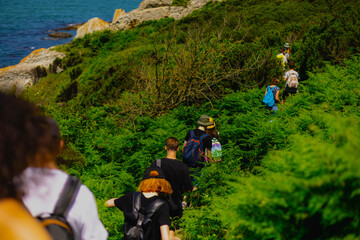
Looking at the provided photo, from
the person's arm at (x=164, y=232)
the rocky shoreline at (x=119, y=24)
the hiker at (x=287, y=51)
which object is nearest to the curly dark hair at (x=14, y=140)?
the person's arm at (x=164, y=232)

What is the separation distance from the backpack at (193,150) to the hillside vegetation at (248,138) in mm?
529

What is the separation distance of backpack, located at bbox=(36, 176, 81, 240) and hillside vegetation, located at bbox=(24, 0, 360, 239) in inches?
15.0

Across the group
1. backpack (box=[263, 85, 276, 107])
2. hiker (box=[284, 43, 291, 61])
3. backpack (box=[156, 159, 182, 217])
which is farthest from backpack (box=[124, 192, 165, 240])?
hiker (box=[284, 43, 291, 61])

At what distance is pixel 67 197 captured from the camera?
131 cm

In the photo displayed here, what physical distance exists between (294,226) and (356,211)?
1.25ft

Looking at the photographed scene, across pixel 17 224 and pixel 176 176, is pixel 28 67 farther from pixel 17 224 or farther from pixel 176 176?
pixel 17 224

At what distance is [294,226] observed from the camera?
167cm

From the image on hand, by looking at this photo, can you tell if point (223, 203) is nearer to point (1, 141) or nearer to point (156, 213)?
point (156, 213)

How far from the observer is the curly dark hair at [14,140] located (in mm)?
1096

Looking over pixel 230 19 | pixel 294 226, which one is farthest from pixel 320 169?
pixel 230 19

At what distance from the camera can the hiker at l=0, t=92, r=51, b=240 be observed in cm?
105

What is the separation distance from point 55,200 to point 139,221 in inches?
66.8

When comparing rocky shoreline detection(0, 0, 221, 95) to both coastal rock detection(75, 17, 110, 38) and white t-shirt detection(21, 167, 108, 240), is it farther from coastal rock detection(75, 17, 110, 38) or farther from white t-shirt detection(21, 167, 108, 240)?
white t-shirt detection(21, 167, 108, 240)

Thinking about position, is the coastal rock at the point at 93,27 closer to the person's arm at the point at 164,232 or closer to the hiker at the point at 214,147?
the hiker at the point at 214,147
